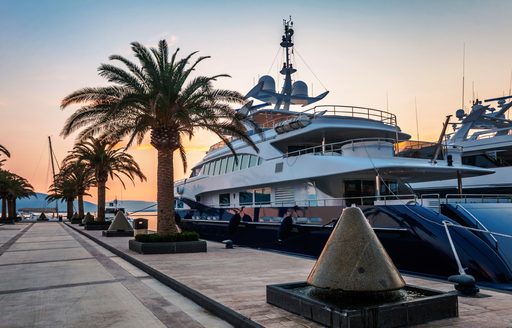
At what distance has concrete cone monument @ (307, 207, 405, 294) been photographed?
18.3ft

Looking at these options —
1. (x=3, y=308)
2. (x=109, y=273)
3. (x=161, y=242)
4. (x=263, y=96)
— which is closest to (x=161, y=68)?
(x=161, y=242)

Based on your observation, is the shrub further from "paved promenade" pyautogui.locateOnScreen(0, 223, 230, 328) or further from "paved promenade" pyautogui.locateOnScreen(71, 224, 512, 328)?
"paved promenade" pyautogui.locateOnScreen(0, 223, 230, 328)

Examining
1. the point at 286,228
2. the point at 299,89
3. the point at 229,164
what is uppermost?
the point at 299,89

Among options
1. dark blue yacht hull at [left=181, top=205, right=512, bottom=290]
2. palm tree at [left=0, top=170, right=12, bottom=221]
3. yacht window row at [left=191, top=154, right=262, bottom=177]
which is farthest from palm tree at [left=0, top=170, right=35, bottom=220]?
dark blue yacht hull at [left=181, top=205, right=512, bottom=290]

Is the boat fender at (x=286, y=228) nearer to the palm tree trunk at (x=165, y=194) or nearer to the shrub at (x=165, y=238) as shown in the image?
the shrub at (x=165, y=238)

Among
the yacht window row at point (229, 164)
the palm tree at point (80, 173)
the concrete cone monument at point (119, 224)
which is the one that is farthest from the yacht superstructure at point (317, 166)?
the palm tree at point (80, 173)

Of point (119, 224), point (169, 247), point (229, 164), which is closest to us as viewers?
point (169, 247)

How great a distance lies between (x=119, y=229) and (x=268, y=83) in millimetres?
15510

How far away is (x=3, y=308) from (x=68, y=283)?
2.40 metres

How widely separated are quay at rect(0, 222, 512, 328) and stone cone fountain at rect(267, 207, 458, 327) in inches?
8.1

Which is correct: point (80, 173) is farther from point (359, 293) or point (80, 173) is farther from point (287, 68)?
point (359, 293)

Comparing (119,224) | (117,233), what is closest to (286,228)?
(117,233)

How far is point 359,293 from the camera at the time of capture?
223 inches

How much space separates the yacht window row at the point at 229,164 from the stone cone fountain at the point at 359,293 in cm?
1661
